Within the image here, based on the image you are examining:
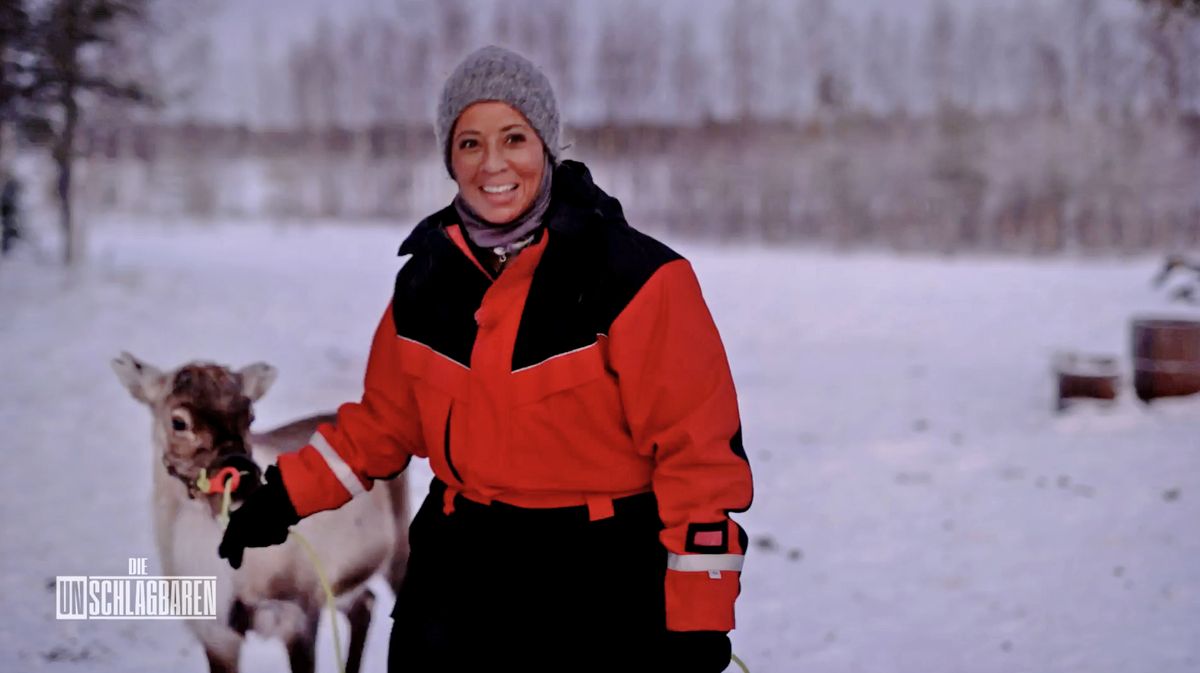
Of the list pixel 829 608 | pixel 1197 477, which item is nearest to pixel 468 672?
pixel 829 608

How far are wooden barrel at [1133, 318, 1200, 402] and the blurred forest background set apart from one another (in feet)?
76.2

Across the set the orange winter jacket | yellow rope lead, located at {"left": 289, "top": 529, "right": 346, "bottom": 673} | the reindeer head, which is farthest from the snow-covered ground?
the orange winter jacket

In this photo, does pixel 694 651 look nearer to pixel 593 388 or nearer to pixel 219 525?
pixel 593 388

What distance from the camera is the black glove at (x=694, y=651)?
2.08 metres

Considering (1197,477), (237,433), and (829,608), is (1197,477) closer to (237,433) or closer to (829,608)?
(829,608)

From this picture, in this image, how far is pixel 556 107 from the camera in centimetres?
241

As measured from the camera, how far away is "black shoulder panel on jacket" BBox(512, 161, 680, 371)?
215cm

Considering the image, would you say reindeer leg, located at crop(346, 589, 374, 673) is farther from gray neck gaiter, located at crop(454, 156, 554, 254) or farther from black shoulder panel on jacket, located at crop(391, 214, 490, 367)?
gray neck gaiter, located at crop(454, 156, 554, 254)

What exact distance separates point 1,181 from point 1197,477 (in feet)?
50.5

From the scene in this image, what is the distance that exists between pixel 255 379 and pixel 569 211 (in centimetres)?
147

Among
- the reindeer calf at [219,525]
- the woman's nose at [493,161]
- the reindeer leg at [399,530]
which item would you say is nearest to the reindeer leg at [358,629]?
the reindeer leg at [399,530]

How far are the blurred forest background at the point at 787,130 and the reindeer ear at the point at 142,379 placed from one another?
27278 mm

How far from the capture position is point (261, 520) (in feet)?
8.45

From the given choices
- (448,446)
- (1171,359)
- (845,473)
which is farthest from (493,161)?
(1171,359)
